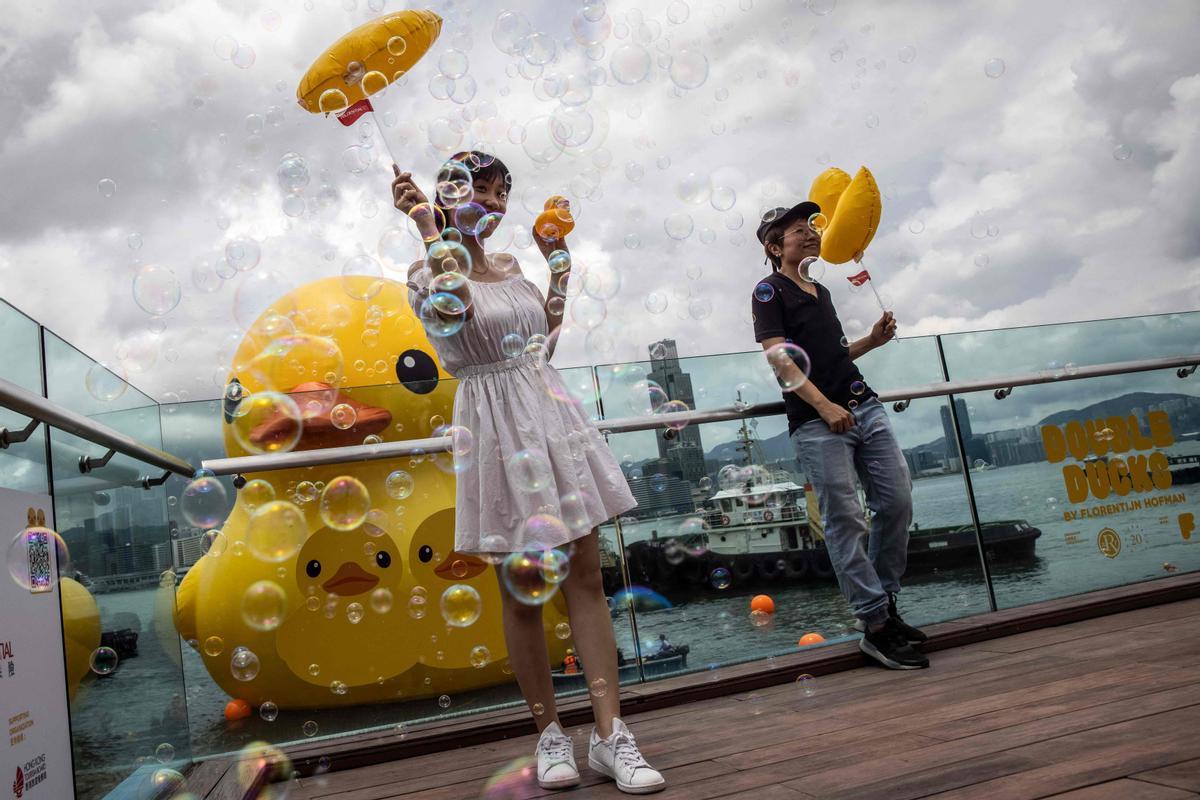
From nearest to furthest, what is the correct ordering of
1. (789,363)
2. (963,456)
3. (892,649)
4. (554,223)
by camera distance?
(554,223) < (892,649) < (789,363) < (963,456)

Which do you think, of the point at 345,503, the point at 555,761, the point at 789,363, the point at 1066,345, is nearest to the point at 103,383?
the point at 345,503

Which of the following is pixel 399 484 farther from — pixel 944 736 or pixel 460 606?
pixel 944 736

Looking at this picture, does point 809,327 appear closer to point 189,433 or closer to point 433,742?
point 433,742

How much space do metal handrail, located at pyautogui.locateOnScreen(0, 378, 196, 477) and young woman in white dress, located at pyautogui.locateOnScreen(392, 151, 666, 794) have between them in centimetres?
75

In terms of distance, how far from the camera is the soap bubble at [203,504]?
2557 mm

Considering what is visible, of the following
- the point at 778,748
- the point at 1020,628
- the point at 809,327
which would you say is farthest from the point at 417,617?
the point at 1020,628

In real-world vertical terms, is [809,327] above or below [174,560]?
above

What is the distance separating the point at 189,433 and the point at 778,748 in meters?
1.95

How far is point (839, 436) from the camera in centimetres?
285

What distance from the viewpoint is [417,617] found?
9.72 feet

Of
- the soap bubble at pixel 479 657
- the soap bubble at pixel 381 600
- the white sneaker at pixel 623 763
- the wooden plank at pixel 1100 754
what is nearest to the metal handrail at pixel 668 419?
the soap bubble at pixel 381 600

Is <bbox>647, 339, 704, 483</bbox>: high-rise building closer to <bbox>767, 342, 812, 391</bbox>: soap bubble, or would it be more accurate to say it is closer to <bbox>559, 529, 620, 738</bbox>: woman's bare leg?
<bbox>767, 342, 812, 391</bbox>: soap bubble

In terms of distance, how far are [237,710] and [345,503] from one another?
717 mm

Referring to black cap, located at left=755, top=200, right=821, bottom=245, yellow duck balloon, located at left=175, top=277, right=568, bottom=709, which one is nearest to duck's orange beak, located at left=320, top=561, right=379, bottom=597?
yellow duck balloon, located at left=175, top=277, right=568, bottom=709
